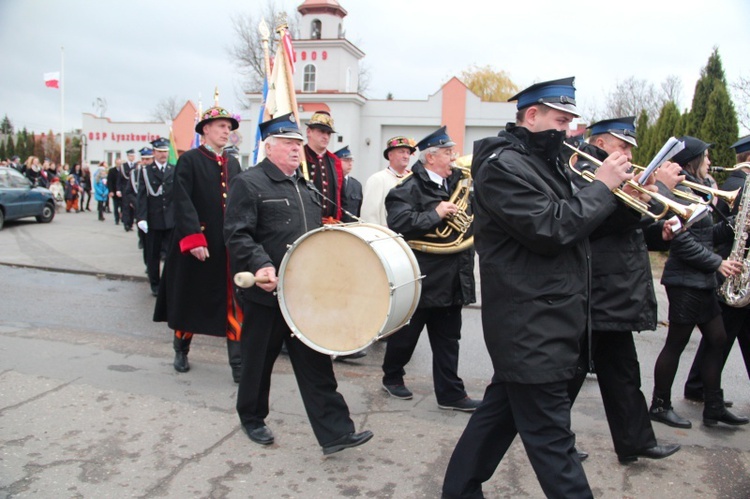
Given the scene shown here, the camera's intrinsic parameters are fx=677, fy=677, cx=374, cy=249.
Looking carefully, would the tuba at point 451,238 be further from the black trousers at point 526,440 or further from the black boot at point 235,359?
the black trousers at point 526,440

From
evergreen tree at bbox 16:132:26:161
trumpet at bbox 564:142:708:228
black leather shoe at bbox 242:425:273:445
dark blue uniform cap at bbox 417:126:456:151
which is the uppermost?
evergreen tree at bbox 16:132:26:161

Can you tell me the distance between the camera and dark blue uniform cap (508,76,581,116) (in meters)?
3.08

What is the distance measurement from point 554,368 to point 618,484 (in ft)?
A: 4.31

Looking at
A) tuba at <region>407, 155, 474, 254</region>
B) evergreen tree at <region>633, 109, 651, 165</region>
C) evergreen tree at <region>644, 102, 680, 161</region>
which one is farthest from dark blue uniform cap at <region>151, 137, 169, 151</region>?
evergreen tree at <region>633, 109, 651, 165</region>

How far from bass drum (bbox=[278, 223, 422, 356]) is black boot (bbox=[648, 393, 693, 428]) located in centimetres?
217

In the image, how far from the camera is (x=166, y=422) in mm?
4520

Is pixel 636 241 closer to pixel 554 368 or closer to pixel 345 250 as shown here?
pixel 554 368

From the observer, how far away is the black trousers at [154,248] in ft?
29.6

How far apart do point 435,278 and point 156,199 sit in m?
5.33

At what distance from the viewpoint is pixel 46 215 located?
18.8 meters

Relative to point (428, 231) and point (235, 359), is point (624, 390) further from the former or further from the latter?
point (235, 359)

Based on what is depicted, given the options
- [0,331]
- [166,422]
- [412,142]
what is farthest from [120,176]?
[166,422]

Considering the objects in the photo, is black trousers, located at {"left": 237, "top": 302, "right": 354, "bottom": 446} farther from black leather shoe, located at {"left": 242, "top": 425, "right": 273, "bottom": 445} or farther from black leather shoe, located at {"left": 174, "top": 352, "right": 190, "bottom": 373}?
black leather shoe, located at {"left": 174, "top": 352, "right": 190, "bottom": 373}

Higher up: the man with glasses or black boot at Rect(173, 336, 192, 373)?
the man with glasses
